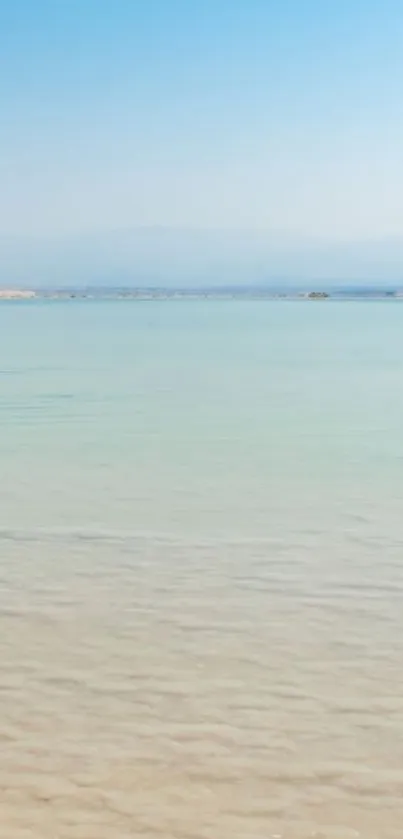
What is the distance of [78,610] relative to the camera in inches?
329

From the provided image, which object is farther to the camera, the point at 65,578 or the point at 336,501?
the point at 336,501

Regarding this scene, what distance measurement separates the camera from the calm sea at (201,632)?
5488 millimetres

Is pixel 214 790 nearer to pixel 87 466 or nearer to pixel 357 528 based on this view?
pixel 357 528

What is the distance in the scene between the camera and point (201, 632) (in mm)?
7848

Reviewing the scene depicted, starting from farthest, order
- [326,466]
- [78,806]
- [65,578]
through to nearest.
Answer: [326,466] → [65,578] → [78,806]

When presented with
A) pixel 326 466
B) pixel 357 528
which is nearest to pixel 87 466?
pixel 326 466

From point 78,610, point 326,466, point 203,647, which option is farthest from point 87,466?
point 203,647

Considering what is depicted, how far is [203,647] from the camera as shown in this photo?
756 cm

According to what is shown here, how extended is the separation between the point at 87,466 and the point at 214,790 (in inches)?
360

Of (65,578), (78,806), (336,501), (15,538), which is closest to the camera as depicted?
(78,806)

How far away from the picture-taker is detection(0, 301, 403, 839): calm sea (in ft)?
18.0

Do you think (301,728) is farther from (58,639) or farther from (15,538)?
(15,538)

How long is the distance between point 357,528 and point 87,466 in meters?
4.88

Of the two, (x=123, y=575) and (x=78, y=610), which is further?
(x=123, y=575)
